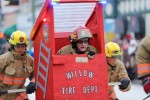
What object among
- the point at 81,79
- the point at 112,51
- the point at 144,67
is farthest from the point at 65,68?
the point at 112,51

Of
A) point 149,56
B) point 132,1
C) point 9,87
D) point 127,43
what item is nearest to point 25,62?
point 9,87

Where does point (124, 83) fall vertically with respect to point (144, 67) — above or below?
below

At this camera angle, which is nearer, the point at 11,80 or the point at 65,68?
the point at 65,68

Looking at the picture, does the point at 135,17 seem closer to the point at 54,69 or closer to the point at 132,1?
the point at 132,1

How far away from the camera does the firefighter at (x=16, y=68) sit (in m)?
8.73

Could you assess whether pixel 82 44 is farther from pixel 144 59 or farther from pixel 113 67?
pixel 113 67

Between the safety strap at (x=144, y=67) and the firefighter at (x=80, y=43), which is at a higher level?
the firefighter at (x=80, y=43)

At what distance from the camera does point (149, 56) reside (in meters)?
7.41

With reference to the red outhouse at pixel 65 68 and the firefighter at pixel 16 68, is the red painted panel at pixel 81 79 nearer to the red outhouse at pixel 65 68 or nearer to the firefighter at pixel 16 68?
the red outhouse at pixel 65 68

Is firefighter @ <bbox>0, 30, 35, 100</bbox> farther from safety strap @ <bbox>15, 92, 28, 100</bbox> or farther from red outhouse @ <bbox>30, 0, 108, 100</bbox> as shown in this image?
red outhouse @ <bbox>30, 0, 108, 100</bbox>

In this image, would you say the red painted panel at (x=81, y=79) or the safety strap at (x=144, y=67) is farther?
the red painted panel at (x=81, y=79)

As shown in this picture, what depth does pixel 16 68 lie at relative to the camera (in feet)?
28.8

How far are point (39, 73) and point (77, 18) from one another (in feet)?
3.90

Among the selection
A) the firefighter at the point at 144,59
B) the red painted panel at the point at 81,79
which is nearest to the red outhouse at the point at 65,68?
the red painted panel at the point at 81,79
